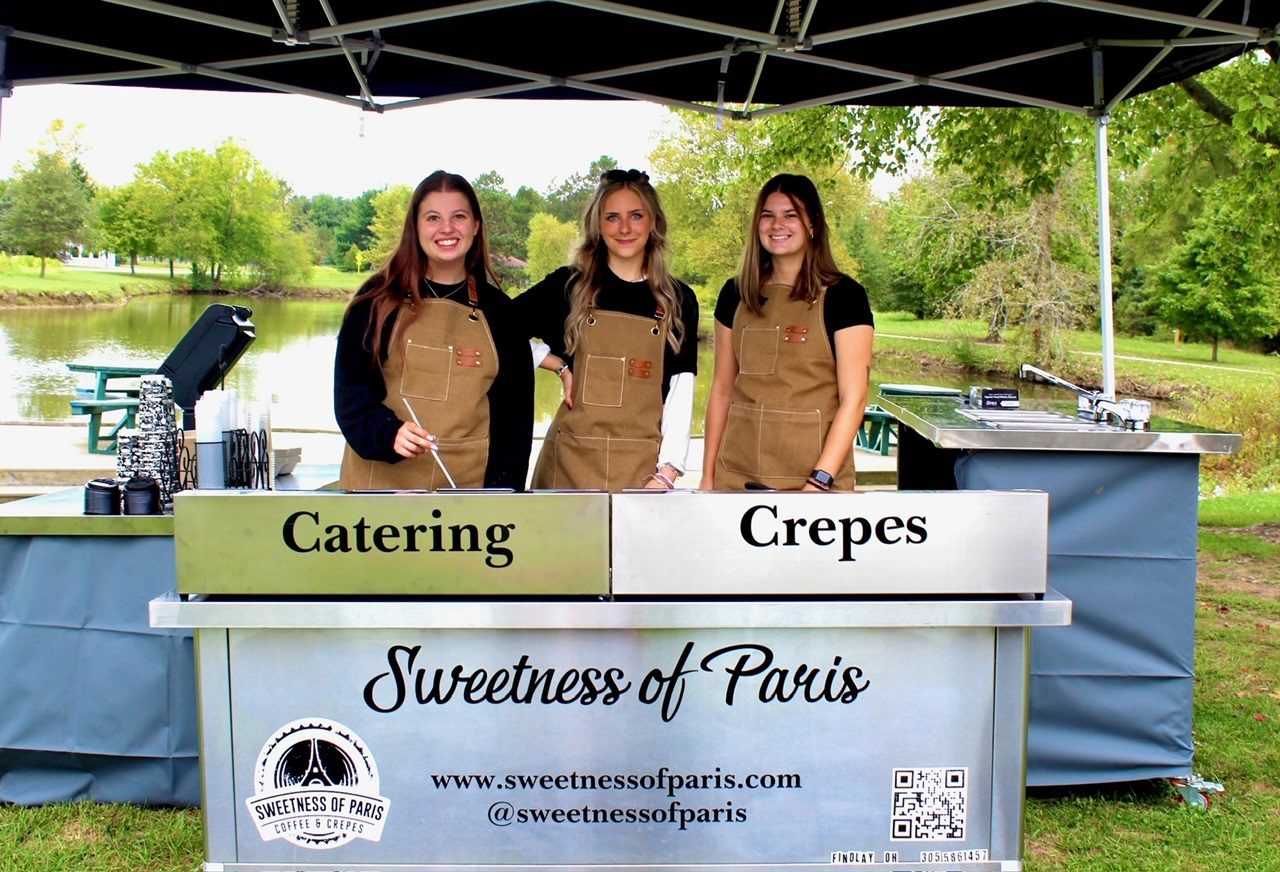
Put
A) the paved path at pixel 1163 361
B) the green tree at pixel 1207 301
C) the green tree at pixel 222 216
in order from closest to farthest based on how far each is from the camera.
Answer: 1. the green tree at pixel 222 216
2. the paved path at pixel 1163 361
3. the green tree at pixel 1207 301

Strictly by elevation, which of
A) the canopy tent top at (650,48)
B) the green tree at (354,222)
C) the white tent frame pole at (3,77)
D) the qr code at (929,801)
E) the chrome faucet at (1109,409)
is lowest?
the qr code at (929,801)

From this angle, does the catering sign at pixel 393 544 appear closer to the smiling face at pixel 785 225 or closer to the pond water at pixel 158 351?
the smiling face at pixel 785 225

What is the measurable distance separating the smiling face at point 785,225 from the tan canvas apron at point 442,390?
0.71 metres

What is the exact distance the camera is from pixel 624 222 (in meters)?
2.62

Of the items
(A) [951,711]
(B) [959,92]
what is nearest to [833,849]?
(A) [951,711]

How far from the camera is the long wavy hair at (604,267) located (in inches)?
105

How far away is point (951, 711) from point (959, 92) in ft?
9.43

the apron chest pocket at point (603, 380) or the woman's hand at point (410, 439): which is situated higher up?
the apron chest pocket at point (603, 380)

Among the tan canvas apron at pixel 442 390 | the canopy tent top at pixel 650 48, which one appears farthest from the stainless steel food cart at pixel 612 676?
the canopy tent top at pixel 650 48

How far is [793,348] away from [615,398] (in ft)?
1.46

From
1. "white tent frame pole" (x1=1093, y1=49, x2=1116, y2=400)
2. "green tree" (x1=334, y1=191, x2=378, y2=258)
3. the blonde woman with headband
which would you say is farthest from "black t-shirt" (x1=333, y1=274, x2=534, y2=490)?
"green tree" (x1=334, y1=191, x2=378, y2=258)

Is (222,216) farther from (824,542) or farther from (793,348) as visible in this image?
(824,542)

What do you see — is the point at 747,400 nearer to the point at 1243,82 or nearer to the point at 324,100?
the point at 324,100

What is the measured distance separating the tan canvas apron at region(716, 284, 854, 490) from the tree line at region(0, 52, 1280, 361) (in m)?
3.50
